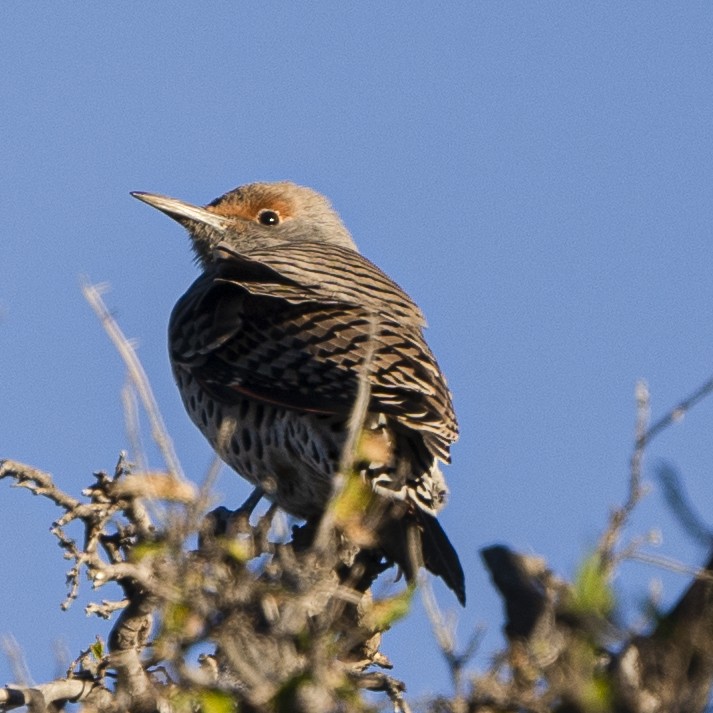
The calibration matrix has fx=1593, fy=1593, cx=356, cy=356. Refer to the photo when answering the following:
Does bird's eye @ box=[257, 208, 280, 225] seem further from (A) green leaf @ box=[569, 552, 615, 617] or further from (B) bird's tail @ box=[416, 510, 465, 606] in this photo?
(A) green leaf @ box=[569, 552, 615, 617]

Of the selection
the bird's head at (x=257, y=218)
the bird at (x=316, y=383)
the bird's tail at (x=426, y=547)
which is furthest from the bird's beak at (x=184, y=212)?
the bird's tail at (x=426, y=547)

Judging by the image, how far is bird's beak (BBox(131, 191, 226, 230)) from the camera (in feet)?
34.8

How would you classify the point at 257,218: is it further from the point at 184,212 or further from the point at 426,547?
the point at 426,547

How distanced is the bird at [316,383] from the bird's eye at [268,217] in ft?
2.98

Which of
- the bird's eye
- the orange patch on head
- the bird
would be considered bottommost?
the bird

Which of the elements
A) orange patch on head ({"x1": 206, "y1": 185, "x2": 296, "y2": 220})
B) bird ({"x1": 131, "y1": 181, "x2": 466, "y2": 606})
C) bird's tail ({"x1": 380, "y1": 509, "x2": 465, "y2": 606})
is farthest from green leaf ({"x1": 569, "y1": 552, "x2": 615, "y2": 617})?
orange patch on head ({"x1": 206, "y1": 185, "x2": 296, "y2": 220})

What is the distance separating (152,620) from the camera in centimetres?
586

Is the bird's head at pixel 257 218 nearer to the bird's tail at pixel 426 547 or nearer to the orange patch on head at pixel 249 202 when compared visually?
the orange patch on head at pixel 249 202

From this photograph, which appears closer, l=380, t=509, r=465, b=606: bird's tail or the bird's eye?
l=380, t=509, r=465, b=606: bird's tail

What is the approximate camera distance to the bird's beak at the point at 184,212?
10602 millimetres

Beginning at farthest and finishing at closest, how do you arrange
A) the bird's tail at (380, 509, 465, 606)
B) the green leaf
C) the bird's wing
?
the bird's wing
the bird's tail at (380, 509, 465, 606)
the green leaf

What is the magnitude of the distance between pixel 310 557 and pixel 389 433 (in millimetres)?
2989

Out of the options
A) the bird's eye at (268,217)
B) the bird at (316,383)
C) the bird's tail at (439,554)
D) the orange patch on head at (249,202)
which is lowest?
the bird's tail at (439,554)

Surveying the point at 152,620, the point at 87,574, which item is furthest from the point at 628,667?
the point at 152,620
